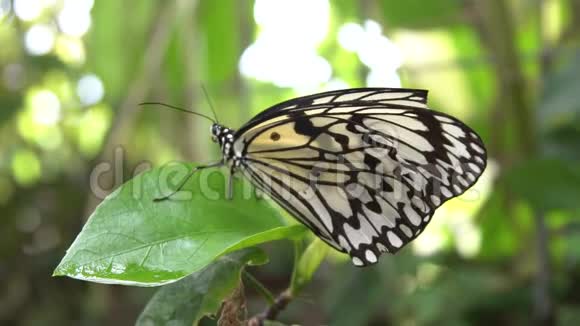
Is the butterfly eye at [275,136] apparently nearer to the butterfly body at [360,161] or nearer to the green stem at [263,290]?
the butterfly body at [360,161]

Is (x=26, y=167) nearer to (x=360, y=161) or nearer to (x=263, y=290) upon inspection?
(x=360, y=161)

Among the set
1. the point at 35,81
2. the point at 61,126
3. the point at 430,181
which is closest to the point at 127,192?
the point at 430,181

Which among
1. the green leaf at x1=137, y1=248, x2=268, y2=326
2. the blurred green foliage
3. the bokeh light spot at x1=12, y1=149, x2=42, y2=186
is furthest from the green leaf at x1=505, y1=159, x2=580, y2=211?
the bokeh light spot at x1=12, y1=149, x2=42, y2=186

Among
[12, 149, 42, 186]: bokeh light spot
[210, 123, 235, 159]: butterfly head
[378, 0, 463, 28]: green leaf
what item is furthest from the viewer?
[12, 149, 42, 186]: bokeh light spot
